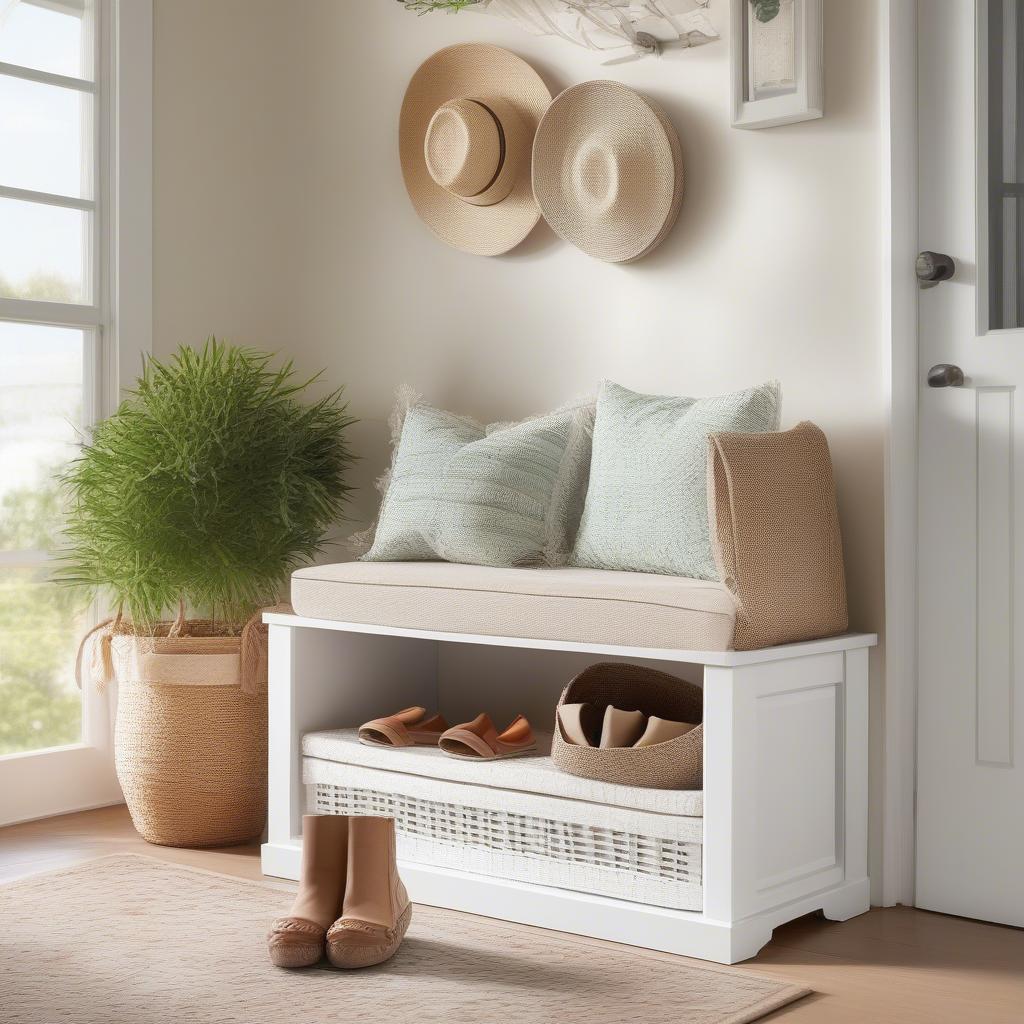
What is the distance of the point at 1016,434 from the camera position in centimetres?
237

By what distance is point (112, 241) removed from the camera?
3.25 meters

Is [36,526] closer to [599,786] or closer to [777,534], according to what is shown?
[599,786]

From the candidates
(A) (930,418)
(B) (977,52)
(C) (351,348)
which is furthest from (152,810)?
(B) (977,52)

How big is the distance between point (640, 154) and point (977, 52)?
680 millimetres

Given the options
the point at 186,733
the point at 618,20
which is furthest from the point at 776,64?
the point at 186,733

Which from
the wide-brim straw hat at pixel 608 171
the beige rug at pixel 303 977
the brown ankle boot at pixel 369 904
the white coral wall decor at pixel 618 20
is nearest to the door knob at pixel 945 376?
the wide-brim straw hat at pixel 608 171

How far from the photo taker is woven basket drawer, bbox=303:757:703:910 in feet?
7.24

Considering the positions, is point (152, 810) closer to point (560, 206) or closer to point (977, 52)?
point (560, 206)

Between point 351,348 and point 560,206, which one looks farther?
point 351,348

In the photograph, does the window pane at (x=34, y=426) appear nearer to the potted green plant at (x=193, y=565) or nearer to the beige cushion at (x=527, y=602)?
the potted green plant at (x=193, y=565)

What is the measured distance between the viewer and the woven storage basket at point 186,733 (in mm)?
2846

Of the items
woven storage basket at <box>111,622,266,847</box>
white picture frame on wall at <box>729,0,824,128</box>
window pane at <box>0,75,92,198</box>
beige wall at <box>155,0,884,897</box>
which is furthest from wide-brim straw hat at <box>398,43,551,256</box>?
woven storage basket at <box>111,622,266,847</box>

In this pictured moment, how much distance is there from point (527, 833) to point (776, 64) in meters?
1.52

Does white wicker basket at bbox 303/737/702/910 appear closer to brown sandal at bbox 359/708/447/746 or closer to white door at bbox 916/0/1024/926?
brown sandal at bbox 359/708/447/746
